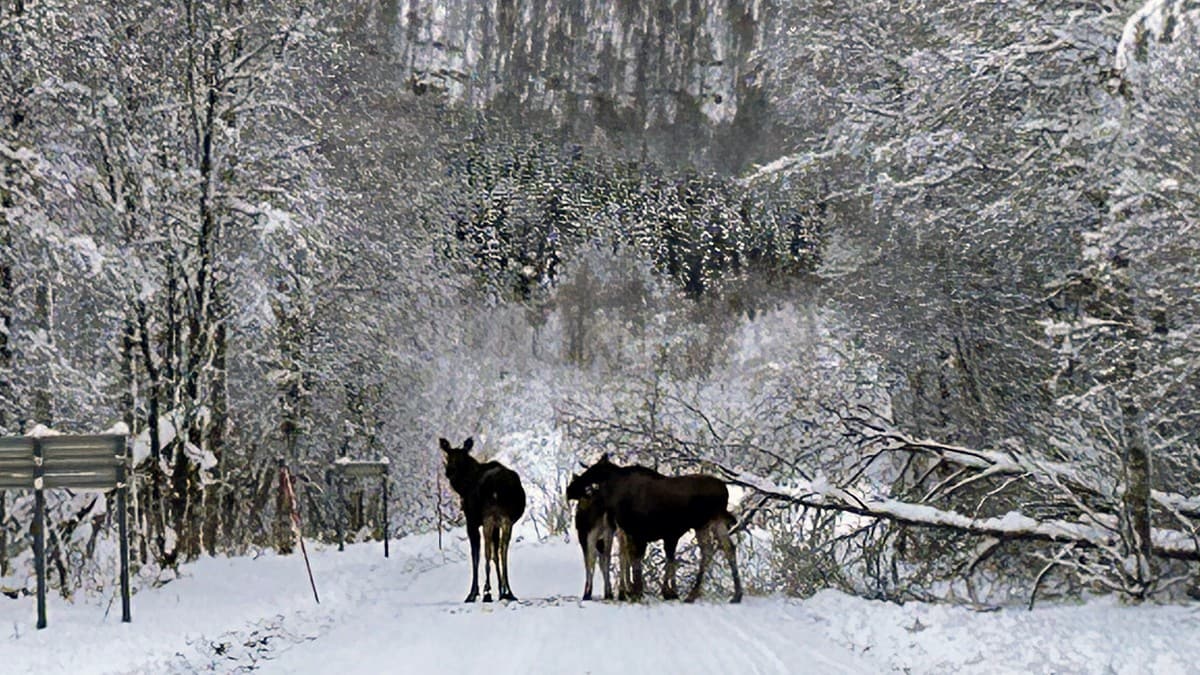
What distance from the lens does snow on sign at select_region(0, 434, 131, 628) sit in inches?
531

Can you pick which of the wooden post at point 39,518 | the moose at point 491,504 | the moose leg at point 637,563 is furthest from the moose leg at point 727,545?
the wooden post at point 39,518

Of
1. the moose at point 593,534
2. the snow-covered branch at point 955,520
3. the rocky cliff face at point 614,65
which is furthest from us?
the rocky cliff face at point 614,65

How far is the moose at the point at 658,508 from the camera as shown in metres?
15.4

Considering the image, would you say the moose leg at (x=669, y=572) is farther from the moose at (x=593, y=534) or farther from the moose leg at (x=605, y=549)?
the moose leg at (x=605, y=549)

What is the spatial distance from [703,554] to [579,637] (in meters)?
4.03

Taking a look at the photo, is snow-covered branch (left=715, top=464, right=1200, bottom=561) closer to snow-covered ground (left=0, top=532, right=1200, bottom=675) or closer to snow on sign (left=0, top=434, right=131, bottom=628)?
snow-covered ground (left=0, top=532, right=1200, bottom=675)

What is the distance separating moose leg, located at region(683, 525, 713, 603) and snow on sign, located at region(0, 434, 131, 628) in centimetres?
632

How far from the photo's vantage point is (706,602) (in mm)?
15477

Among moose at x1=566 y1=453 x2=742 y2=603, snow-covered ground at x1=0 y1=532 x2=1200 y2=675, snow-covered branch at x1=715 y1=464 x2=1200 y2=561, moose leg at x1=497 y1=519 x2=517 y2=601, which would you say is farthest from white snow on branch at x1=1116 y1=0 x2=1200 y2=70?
moose leg at x1=497 y1=519 x2=517 y2=601

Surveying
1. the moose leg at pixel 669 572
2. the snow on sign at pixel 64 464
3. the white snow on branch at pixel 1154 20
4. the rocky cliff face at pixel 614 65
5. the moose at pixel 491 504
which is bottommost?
the moose leg at pixel 669 572

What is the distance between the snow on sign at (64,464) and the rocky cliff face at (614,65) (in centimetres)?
11473

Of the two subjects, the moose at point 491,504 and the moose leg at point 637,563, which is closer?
the moose leg at point 637,563

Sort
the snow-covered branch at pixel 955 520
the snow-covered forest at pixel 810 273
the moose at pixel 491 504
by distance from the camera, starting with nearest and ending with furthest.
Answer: the snow-covered forest at pixel 810 273 < the snow-covered branch at pixel 955 520 < the moose at pixel 491 504

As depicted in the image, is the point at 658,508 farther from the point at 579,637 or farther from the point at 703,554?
the point at 579,637
